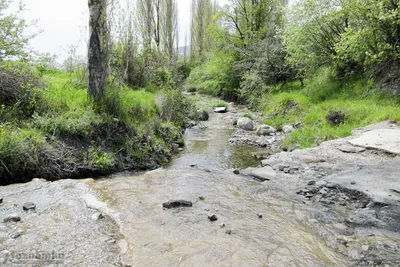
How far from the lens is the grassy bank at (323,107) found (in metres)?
9.26

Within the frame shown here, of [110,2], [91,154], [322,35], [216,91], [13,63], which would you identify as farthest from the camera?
[216,91]

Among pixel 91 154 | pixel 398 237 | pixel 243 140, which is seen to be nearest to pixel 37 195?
pixel 91 154

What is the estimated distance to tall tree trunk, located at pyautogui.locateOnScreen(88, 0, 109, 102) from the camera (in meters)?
7.18

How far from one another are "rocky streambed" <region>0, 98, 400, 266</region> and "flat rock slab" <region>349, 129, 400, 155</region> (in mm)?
83

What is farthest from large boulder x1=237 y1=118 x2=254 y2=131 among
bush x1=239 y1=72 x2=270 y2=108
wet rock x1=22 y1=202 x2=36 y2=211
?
wet rock x1=22 y1=202 x2=36 y2=211

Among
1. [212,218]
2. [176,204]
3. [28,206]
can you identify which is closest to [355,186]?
[212,218]

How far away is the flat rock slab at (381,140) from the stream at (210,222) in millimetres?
3196

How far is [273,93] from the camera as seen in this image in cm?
1655

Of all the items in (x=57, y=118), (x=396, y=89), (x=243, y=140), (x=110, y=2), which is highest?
(x=110, y=2)

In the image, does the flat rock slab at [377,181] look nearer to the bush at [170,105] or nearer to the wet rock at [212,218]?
the wet rock at [212,218]

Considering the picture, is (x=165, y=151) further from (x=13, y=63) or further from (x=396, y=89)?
(x=396, y=89)

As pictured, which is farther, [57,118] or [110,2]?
[110,2]

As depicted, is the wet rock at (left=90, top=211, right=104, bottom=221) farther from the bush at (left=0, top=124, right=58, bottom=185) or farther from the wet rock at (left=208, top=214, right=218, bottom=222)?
the bush at (left=0, top=124, right=58, bottom=185)

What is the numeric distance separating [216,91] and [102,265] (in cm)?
2210
